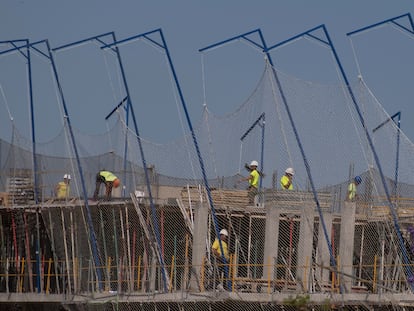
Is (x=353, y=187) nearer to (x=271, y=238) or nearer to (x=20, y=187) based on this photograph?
(x=271, y=238)

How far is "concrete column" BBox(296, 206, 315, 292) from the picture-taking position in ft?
113

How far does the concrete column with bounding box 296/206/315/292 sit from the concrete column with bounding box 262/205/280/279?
701mm

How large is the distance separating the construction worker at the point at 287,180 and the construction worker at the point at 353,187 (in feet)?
5.45

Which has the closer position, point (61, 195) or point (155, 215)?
point (155, 215)

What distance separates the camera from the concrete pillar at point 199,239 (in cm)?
3484

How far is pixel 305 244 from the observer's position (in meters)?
34.8

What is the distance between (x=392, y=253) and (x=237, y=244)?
14.5ft

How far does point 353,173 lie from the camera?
35375 millimetres

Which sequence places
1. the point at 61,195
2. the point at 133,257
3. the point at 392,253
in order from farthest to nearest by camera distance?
the point at 61,195 < the point at 133,257 < the point at 392,253

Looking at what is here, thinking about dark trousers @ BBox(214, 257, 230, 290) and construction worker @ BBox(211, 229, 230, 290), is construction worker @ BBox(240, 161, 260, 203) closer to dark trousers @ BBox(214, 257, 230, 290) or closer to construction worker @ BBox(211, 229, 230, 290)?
construction worker @ BBox(211, 229, 230, 290)

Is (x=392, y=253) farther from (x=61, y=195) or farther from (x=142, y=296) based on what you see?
(x=61, y=195)

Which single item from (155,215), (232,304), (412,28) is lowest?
(232,304)

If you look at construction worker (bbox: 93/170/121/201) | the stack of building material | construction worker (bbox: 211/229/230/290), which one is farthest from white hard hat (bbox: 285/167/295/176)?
the stack of building material


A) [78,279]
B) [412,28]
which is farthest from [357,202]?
[78,279]
